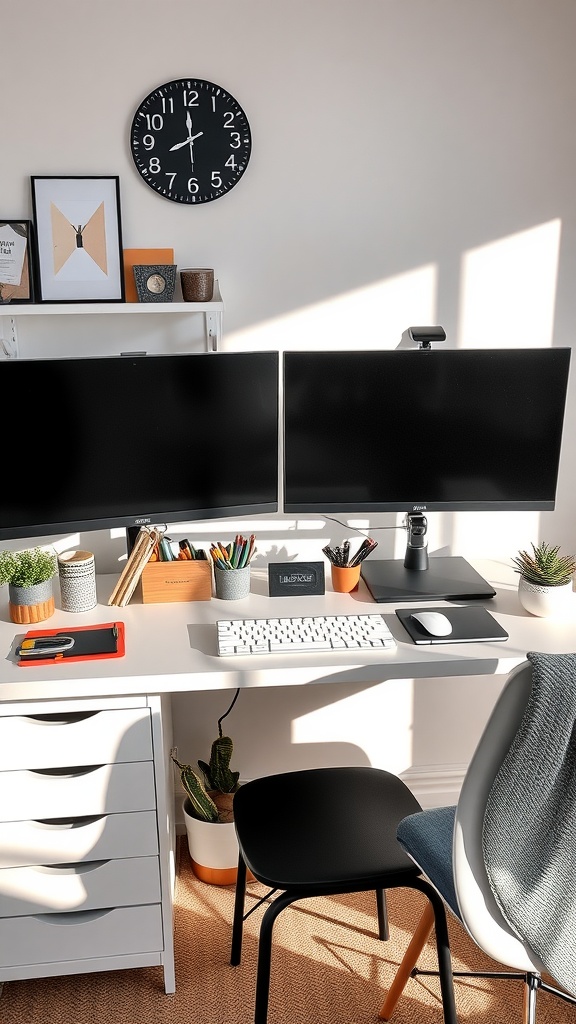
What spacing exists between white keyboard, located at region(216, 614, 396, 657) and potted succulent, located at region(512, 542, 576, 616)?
339 millimetres

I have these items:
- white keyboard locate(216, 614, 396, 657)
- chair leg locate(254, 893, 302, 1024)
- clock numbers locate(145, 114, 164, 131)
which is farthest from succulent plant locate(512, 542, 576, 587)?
clock numbers locate(145, 114, 164, 131)

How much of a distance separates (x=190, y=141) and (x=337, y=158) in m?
0.34

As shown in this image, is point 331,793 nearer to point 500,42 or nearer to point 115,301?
point 115,301

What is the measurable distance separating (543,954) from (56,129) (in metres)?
1.87

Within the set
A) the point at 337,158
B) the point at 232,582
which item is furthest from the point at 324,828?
the point at 337,158

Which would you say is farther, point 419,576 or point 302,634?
point 419,576

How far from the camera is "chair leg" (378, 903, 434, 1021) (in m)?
1.69

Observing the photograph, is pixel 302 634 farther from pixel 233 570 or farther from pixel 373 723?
pixel 373 723

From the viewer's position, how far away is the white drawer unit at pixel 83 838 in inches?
67.6

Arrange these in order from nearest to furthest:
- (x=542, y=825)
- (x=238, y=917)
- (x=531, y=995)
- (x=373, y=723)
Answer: (x=542, y=825), (x=531, y=995), (x=238, y=917), (x=373, y=723)

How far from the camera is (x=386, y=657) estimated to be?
174 cm

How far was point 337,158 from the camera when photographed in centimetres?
208

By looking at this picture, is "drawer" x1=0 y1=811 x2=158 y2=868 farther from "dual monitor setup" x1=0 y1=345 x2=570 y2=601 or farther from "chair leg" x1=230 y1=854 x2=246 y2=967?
"dual monitor setup" x1=0 y1=345 x2=570 y2=601

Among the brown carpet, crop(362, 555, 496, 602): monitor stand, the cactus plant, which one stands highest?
crop(362, 555, 496, 602): monitor stand
